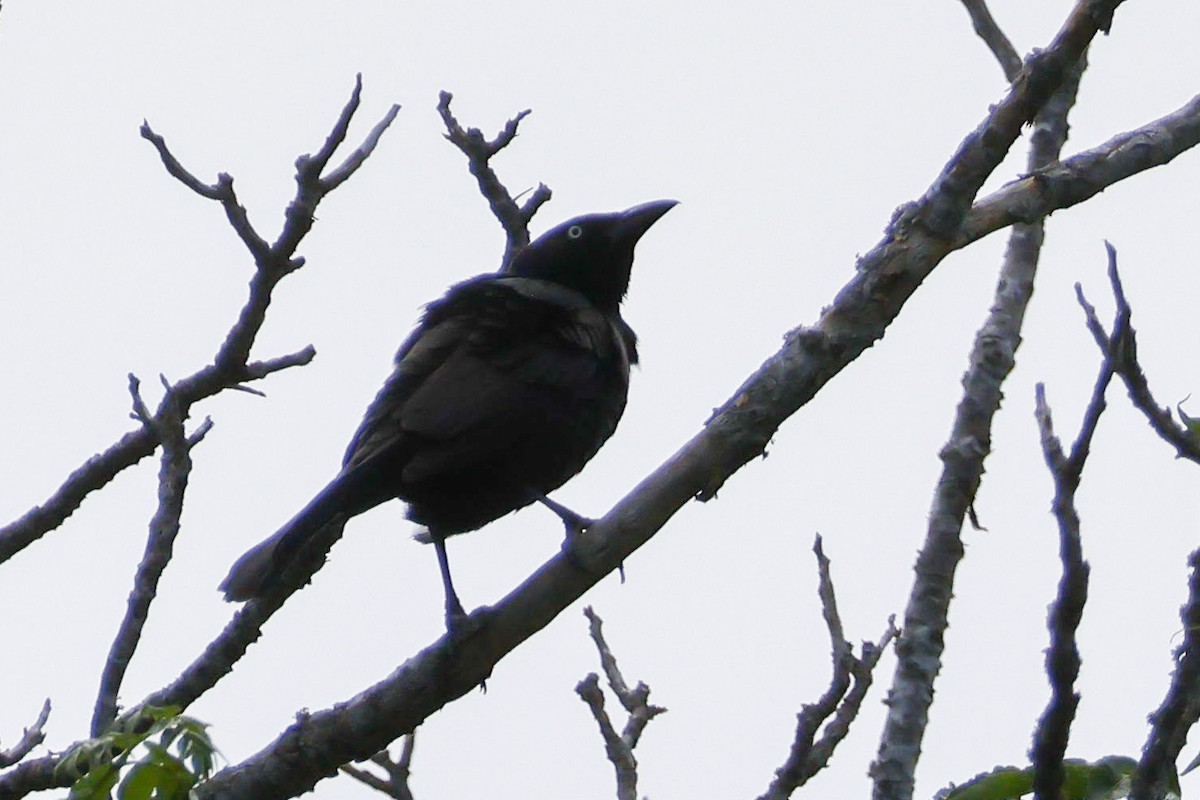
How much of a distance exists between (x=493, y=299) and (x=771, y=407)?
2.01 metres

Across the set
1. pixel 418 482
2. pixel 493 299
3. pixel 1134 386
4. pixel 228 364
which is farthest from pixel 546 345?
pixel 1134 386

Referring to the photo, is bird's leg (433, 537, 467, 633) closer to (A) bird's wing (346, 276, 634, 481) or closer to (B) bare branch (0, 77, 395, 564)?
(A) bird's wing (346, 276, 634, 481)

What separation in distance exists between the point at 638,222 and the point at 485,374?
65.6 inches

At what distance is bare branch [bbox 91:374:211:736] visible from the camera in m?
4.00

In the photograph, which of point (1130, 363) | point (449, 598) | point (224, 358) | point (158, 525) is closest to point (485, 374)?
point (449, 598)

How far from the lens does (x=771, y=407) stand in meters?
3.93

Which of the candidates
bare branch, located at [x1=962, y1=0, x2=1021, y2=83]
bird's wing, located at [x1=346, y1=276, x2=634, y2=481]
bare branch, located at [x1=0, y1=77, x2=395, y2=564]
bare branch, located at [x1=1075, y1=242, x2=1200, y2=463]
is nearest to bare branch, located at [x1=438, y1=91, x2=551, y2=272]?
bird's wing, located at [x1=346, y1=276, x2=634, y2=481]

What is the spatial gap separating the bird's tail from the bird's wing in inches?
7.4

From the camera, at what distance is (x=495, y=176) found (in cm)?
562

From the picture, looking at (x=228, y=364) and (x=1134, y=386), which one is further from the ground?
(x=228, y=364)

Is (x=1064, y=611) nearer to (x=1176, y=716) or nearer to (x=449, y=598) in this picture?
(x=1176, y=716)

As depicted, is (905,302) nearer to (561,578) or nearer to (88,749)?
(561,578)

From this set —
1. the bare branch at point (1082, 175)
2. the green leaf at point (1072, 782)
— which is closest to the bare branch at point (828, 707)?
the bare branch at point (1082, 175)

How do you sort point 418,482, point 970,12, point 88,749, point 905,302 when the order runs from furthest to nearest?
point 970,12 < point 418,482 < point 905,302 < point 88,749
